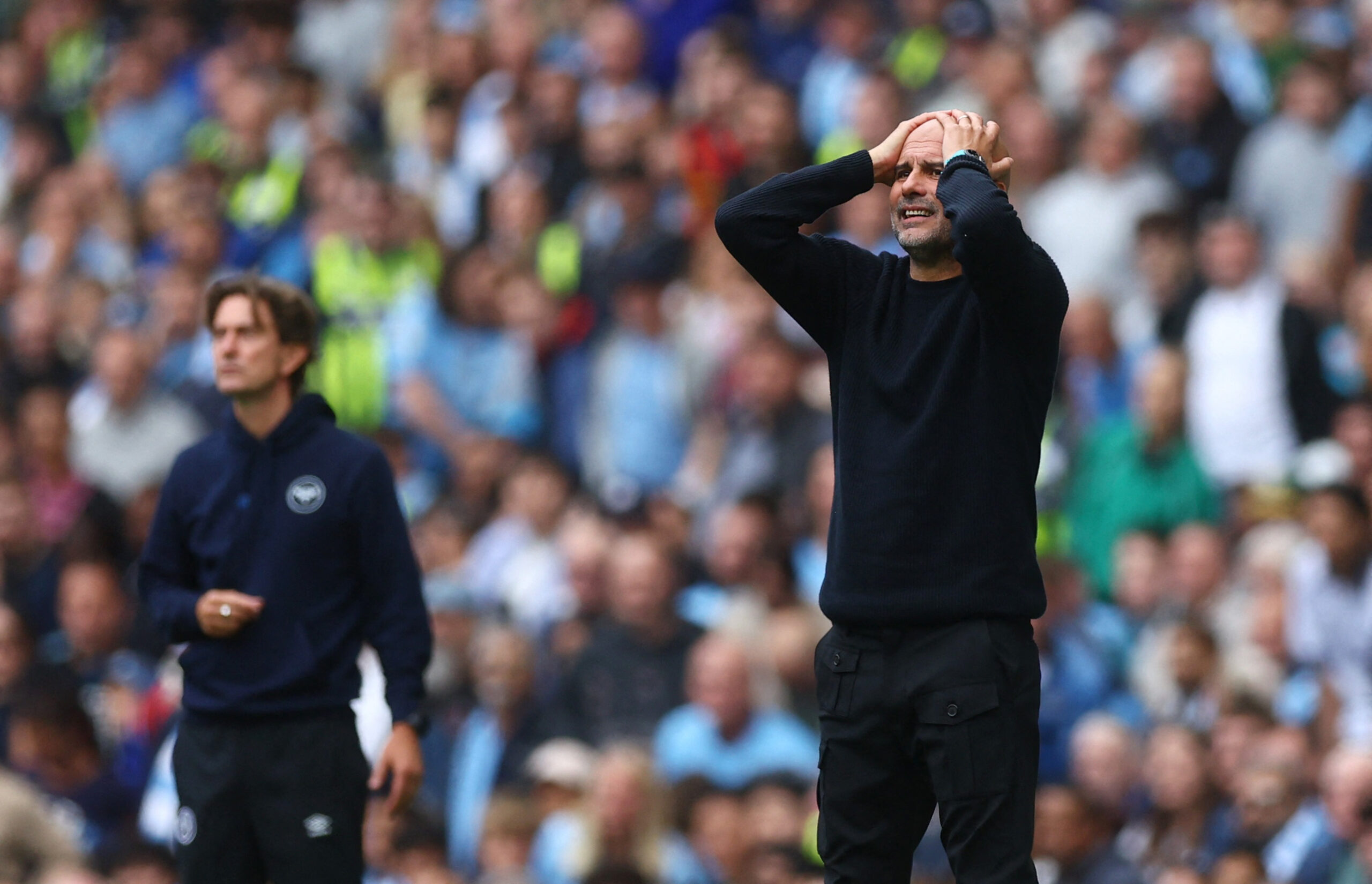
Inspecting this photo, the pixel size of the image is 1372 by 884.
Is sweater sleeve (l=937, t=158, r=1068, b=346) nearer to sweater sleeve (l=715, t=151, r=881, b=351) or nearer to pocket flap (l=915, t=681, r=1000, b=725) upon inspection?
sweater sleeve (l=715, t=151, r=881, b=351)

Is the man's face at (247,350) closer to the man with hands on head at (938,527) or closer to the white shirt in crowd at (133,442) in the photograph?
the man with hands on head at (938,527)

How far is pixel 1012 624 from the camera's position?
4.73 meters

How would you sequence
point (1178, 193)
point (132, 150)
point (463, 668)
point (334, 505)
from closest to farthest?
point (334, 505) < point (463, 668) < point (1178, 193) < point (132, 150)

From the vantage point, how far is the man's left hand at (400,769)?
575 centimetres

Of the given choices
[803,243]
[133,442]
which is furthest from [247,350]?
[133,442]

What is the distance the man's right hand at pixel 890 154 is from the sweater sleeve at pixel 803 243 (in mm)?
18

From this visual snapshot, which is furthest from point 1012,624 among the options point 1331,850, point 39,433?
point 39,433

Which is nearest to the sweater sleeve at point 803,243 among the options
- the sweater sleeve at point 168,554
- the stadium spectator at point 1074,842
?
the sweater sleeve at point 168,554

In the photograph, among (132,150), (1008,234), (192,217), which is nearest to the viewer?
(1008,234)

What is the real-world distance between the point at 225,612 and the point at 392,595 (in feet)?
1.51

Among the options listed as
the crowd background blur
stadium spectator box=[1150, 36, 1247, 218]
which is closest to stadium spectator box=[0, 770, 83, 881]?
the crowd background blur

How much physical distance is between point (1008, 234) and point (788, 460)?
19.5ft

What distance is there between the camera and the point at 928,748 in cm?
465

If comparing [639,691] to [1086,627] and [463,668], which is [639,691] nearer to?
[463,668]
